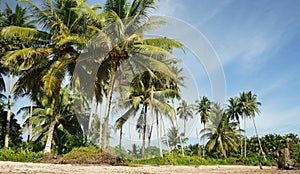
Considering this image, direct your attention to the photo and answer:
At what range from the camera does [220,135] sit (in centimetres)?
4391

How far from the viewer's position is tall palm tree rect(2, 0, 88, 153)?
640 inches

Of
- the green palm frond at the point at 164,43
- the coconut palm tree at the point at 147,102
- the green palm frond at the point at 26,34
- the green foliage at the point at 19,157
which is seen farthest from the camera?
the coconut palm tree at the point at 147,102

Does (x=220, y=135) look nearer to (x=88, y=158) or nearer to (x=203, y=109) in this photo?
(x=203, y=109)

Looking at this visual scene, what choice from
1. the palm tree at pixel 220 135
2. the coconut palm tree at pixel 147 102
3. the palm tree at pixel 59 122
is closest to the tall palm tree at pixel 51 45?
the coconut palm tree at pixel 147 102

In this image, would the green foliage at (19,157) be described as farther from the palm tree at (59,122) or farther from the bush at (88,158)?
the palm tree at (59,122)

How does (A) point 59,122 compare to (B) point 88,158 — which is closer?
(B) point 88,158

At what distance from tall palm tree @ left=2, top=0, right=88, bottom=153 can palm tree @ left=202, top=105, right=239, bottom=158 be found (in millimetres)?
29920

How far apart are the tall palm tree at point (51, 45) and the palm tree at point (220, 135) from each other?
2992cm

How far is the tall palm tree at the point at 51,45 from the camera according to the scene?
16.2 m

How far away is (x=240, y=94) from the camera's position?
164ft

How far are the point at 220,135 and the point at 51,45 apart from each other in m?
32.9

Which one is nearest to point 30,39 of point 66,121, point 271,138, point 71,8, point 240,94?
point 71,8

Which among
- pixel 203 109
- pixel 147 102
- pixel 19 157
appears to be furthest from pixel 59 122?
pixel 203 109

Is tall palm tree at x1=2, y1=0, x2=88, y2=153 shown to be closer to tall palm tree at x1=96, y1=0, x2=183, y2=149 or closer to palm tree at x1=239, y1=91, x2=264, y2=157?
tall palm tree at x1=96, y1=0, x2=183, y2=149
